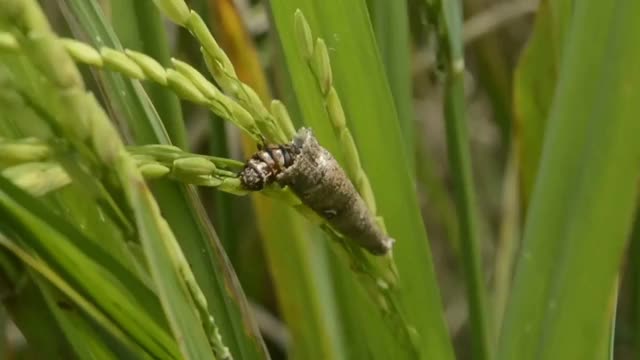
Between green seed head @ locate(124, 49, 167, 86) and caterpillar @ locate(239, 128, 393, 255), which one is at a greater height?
green seed head @ locate(124, 49, 167, 86)

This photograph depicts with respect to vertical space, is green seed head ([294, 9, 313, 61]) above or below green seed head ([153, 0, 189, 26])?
below

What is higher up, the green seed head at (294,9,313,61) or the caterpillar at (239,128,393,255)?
the green seed head at (294,9,313,61)

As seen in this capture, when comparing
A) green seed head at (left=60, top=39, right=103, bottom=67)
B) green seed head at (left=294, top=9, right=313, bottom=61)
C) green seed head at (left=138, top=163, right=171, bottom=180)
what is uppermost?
green seed head at (left=60, top=39, right=103, bottom=67)

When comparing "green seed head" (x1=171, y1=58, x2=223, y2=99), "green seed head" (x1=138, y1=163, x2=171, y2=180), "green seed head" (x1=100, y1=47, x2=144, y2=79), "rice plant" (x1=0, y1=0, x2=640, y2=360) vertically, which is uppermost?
"green seed head" (x1=100, y1=47, x2=144, y2=79)

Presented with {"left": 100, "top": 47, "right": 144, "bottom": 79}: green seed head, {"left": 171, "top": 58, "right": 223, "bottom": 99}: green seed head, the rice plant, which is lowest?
the rice plant

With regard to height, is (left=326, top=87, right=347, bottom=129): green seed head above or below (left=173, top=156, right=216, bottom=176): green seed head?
below

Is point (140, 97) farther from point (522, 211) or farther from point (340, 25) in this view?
point (522, 211)

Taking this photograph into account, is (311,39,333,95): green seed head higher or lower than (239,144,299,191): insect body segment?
higher
